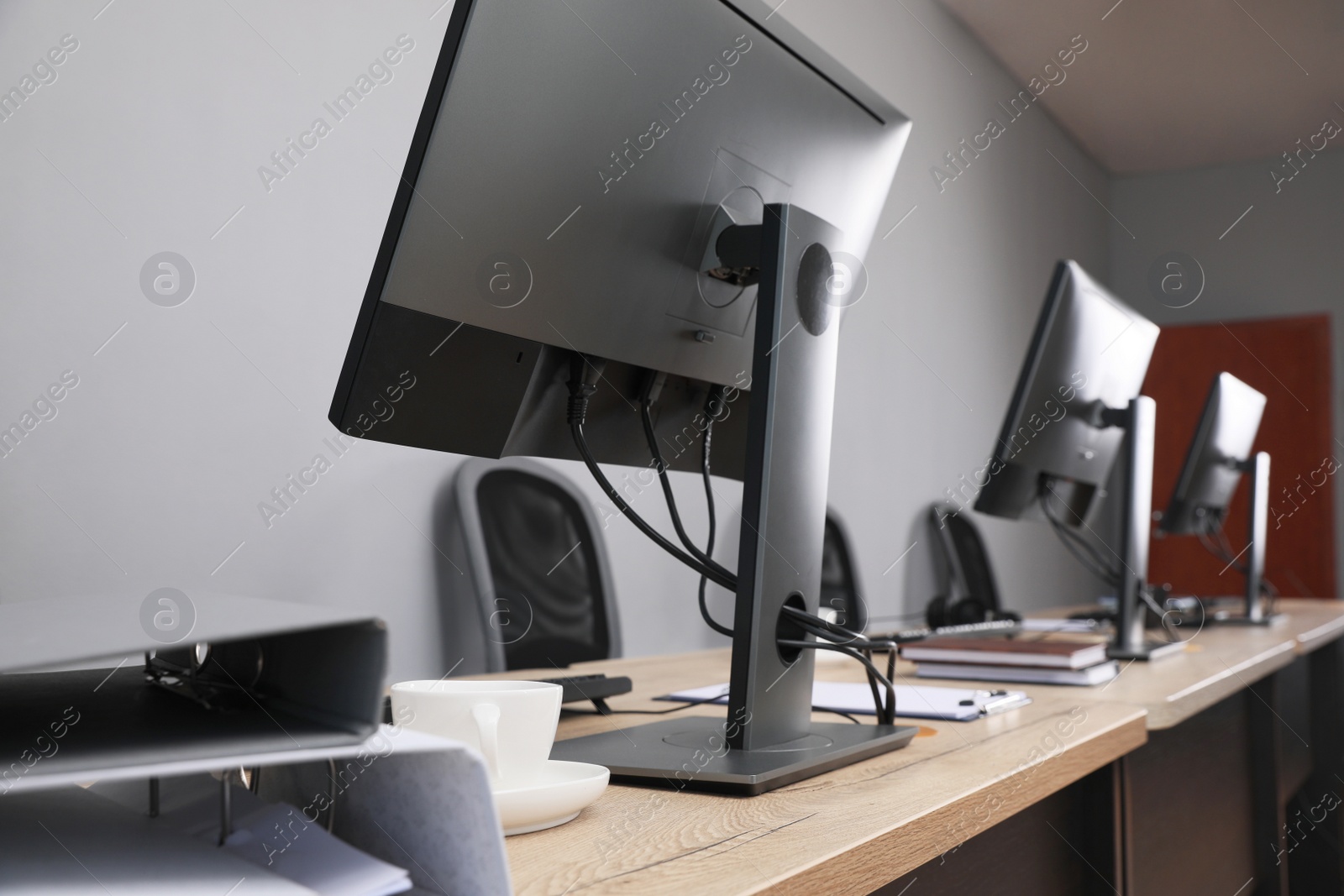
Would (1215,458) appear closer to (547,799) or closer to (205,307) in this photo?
(205,307)

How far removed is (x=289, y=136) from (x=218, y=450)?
55cm

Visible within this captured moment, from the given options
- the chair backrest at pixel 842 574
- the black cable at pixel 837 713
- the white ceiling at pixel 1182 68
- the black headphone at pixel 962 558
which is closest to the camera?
the black cable at pixel 837 713

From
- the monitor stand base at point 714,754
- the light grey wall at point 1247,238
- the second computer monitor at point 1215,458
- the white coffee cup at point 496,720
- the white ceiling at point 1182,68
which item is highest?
the white ceiling at point 1182,68

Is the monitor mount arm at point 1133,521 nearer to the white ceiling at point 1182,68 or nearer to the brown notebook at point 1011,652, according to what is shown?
the brown notebook at point 1011,652

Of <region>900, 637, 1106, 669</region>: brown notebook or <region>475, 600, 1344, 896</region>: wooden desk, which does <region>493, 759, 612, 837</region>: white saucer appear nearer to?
<region>475, 600, 1344, 896</region>: wooden desk

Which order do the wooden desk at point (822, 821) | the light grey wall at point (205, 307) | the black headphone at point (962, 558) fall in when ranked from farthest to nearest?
the black headphone at point (962, 558) → the light grey wall at point (205, 307) → the wooden desk at point (822, 821)

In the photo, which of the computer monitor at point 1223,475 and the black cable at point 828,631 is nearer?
the black cable at point 828,631

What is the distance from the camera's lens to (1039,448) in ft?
5.21

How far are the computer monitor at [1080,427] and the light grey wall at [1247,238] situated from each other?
4.34 meters

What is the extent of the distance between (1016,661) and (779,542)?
2.24 feet

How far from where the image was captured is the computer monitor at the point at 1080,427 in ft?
4.90

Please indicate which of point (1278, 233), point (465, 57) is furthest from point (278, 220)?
point (1278, 233)

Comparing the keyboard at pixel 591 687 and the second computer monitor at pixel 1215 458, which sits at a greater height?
the second computer monitor at pixel 1215 458

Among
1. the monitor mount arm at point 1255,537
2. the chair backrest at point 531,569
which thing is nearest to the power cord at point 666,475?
the chair backrest at point 531,569
